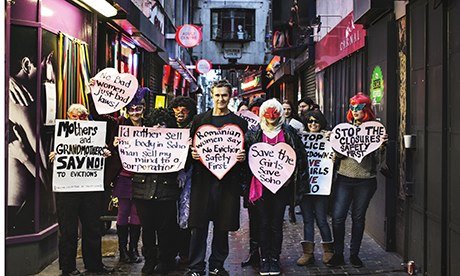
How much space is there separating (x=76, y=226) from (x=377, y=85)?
15.7 ft

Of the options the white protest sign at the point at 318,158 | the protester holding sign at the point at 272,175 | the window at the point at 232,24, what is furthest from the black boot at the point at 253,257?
the window at the point at 232,24

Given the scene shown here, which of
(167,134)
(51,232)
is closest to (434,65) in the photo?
(167,134)

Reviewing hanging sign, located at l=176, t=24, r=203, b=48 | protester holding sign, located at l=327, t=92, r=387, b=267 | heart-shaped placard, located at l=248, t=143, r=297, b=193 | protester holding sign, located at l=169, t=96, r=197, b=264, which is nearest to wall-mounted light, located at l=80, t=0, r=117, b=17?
protester holding sign, located at l=169, t=96, r=197, b=264

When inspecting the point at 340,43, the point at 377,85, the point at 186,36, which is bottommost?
the point at 377,85

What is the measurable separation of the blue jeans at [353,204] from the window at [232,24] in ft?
102

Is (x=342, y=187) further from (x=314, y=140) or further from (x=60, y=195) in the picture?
(x=60, y=195)

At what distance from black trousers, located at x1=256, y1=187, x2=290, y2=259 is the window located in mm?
31489

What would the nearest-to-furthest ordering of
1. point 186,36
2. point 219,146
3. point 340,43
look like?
1. point 219,146
2. point 340,43
3. point 186,36

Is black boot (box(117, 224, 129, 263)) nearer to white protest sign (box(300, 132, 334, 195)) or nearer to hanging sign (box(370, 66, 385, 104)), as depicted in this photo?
white protest sign (box(300, 132, 334, 195))

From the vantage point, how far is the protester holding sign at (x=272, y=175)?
21.9 feet

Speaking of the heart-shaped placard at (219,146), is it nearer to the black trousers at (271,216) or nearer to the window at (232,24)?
the black trousers at (271,216)

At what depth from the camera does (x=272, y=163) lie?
668 centimetres

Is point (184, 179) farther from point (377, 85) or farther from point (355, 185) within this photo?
point (377, 85)

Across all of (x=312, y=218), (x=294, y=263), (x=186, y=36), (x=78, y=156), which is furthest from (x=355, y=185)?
(x=186, y=36)
